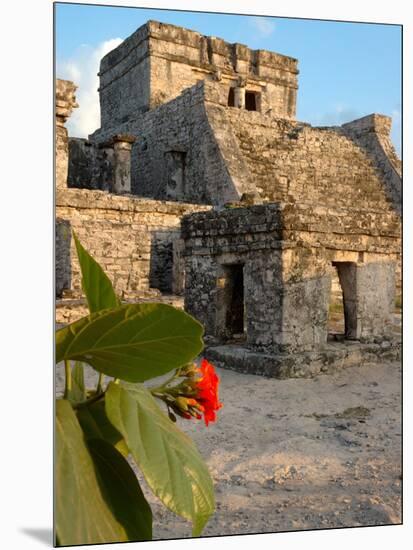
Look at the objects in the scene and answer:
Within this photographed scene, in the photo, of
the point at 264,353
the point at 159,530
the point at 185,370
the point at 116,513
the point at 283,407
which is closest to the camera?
the point at 116,513

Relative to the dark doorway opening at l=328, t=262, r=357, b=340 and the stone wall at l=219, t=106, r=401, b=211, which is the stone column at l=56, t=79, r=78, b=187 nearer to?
the stone wall at l=219, t=106, r=401, b=211

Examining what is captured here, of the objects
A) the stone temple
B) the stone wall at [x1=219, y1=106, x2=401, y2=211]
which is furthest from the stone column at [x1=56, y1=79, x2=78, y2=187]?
the stone wall at [x1=219, y1=106, x2=401, y2=211]

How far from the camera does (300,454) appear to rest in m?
4.34

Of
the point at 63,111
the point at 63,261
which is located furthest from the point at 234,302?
the point at 63,111

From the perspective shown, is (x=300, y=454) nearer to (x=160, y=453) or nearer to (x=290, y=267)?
(x=290, y=267)

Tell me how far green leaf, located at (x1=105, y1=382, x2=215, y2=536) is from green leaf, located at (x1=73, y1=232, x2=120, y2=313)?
0.12 metres

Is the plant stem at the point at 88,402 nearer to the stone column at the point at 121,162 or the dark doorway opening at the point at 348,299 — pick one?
the dark doorway opening at the point at 348,299

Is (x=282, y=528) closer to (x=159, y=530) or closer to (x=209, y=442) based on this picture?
(x=159, y=530)

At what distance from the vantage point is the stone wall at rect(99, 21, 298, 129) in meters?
18.6

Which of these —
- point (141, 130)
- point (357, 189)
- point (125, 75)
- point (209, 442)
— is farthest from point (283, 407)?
point (125, 75)

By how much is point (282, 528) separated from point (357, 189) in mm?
13007

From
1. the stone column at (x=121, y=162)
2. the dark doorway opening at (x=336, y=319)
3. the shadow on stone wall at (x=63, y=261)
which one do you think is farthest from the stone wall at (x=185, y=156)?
the shadow on stone wall at (x=63, y=261)

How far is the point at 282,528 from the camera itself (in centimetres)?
320

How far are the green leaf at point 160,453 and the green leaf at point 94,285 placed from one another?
12cm
